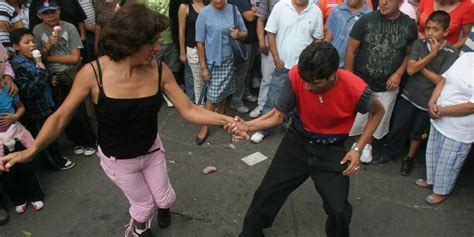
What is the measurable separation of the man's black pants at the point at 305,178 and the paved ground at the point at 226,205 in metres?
0.54

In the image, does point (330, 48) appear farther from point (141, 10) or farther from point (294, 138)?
point (141, 10)

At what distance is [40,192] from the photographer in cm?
405

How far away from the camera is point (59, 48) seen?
4.43 m

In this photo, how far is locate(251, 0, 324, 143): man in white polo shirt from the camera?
4.57 m

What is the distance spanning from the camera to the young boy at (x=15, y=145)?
142 inches

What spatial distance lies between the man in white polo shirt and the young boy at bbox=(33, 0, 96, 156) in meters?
2.19

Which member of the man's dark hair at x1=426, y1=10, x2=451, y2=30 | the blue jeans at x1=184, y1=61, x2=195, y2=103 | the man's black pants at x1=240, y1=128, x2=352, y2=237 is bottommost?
the blue jeans at x1=184, y1=61, x2=195, y2=103

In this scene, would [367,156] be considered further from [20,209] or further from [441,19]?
[20,209]

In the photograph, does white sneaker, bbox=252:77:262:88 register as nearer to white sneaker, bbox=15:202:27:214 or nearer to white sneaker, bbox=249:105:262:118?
white sneaker, bbox=249:105:262:118

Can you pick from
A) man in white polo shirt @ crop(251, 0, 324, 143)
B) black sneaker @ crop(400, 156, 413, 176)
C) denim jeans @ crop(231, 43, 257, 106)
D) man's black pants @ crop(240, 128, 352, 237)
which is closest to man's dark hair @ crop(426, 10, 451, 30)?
man in white polo shirt @ crop(251, 0, 324, 143)

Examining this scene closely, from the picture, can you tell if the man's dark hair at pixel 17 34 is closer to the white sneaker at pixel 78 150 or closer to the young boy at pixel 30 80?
the young boy at pixel 30 80

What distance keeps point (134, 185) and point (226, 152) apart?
1.91m

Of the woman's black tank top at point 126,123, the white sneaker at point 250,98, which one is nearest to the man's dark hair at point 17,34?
the woman's black tank top at point 126,123

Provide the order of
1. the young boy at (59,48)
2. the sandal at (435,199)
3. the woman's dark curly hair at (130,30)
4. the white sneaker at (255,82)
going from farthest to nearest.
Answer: the white sneaker at (255,82) < the young boy at (59,48) < the sandal at (435,199) < the woman's dark curly hair at (130,30)
